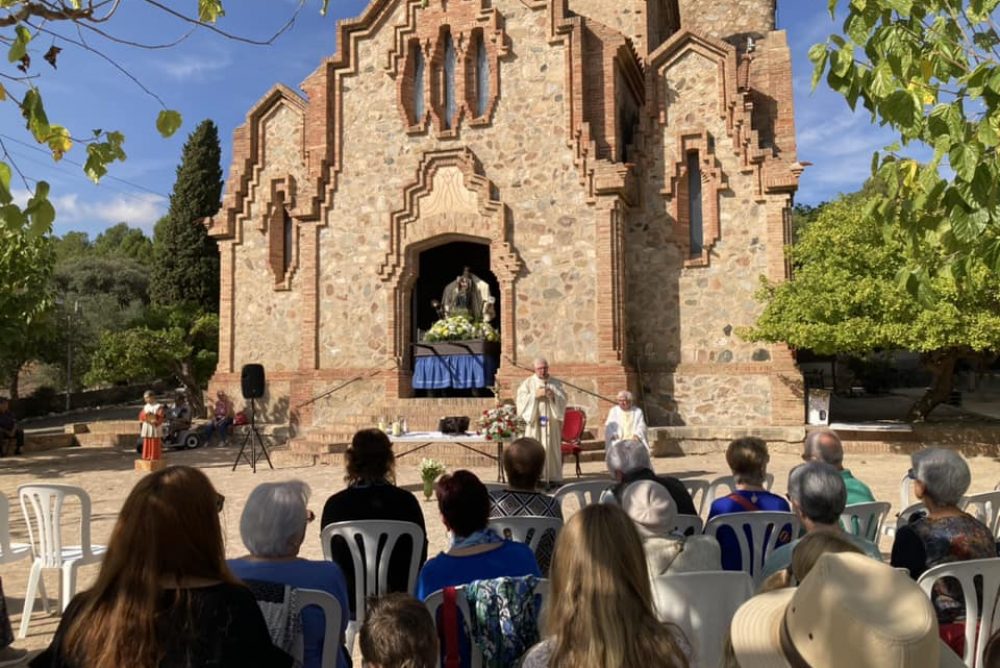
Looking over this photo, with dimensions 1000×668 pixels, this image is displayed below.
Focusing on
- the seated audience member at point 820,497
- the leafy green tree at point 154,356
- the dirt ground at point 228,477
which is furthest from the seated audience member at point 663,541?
the leafy green tree at point 154,356

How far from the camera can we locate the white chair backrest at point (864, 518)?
447 centimetres

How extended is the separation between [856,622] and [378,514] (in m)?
3.16

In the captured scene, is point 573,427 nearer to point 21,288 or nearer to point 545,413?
point 545,413

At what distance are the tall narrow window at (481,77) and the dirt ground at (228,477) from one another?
26.4 feet

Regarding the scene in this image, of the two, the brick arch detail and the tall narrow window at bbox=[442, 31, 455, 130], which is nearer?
the brick arch detail

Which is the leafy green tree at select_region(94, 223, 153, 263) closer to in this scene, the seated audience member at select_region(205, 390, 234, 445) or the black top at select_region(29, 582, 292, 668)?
the seated audience member at select_region(205, 390, 234, 445)

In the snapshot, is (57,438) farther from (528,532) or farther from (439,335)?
(528,532)

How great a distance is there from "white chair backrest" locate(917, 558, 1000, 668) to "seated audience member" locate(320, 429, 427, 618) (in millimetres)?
2454

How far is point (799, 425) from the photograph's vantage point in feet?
47.6

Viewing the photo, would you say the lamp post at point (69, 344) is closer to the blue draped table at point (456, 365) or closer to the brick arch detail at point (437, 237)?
the brick arch detail at point (437, 237)

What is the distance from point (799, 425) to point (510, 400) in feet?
18.7

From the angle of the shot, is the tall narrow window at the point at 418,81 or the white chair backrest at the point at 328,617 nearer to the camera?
the white chair backrest at the point at 328,617

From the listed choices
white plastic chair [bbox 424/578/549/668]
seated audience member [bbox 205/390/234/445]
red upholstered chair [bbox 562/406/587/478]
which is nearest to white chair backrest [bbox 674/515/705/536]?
white plastic chair [bbox 424/578/549/668]

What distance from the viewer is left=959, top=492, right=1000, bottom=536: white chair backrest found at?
16.0ft
